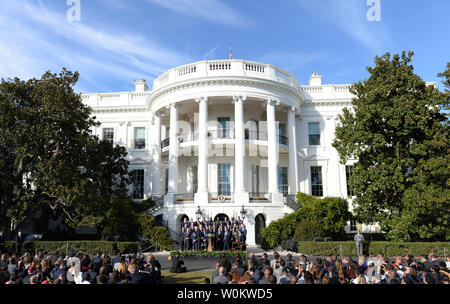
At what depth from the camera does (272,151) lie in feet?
82.3

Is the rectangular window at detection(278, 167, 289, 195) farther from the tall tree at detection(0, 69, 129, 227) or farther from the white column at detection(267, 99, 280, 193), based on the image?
the tall tree at detection(0, 69, 129, 227)

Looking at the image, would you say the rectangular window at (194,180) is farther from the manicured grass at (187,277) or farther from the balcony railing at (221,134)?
the manicured grass at (187,277)

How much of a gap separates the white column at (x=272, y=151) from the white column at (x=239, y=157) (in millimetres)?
2076

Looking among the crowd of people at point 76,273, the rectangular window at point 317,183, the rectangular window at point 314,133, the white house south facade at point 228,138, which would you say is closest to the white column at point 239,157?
the white house south facade at point 228,138

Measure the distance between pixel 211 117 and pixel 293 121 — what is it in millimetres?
6813

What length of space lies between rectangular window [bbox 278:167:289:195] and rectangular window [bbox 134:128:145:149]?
12605 mm

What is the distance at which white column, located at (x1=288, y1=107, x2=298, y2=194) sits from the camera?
26553mm

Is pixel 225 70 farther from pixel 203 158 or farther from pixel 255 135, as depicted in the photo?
pixel 203 158

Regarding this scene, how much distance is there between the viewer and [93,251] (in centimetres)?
1867

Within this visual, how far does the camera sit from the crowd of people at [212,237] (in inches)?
765

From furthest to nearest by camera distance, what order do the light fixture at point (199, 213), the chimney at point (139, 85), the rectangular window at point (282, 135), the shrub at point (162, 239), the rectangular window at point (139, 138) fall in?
1. the chimney at point (139, 85)
2. the rectangular window at point (139, 138)
3. the rectangular window at point (282, 135)
4. the light fixture at point (199, 213)
5. the shrub at point (162, 239)

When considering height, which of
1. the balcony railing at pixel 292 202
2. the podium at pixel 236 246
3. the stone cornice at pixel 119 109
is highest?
the stone cornice at pixel 119 109
